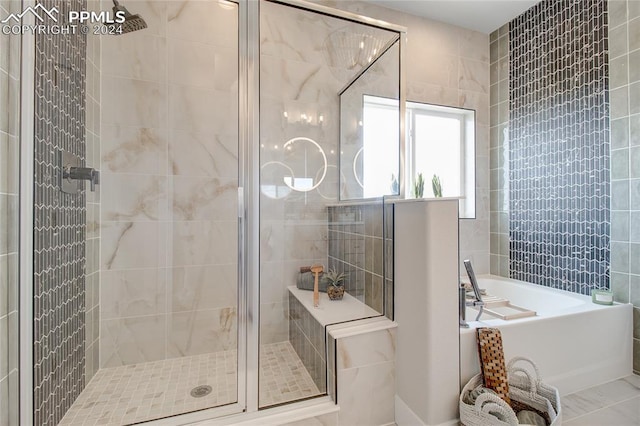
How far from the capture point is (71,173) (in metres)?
1.45

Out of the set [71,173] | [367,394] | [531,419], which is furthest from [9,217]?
[531,419]

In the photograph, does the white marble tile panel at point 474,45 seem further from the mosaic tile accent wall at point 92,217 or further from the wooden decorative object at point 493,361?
the mosaic tile accent wall at point 92,217

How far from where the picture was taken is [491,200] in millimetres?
2898

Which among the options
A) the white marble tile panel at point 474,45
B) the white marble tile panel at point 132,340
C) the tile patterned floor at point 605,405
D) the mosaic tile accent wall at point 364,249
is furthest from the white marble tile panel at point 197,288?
the white marble tile panel at point 474,45

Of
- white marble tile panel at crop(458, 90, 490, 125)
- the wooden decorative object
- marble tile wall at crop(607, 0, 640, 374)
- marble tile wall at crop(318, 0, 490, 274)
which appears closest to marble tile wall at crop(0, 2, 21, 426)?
the wooden decorative object

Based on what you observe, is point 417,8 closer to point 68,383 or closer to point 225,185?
point 225,185

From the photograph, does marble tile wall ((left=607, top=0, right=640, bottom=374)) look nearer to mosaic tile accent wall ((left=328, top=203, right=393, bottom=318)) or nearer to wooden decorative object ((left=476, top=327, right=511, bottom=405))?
wooden decorative object ((left=476, top=327, right=511, bottom=405))

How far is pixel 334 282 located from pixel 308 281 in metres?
0.16

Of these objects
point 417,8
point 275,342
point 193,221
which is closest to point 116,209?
point 193,221

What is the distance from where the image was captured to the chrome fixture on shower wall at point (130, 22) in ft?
5.64

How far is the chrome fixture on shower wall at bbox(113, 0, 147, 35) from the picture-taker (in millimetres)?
1718

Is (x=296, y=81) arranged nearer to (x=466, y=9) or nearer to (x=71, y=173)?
(x=71, y=173)

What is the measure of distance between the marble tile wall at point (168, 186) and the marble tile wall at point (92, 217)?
3 cm

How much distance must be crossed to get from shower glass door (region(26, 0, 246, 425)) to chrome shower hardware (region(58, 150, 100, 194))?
38mm
